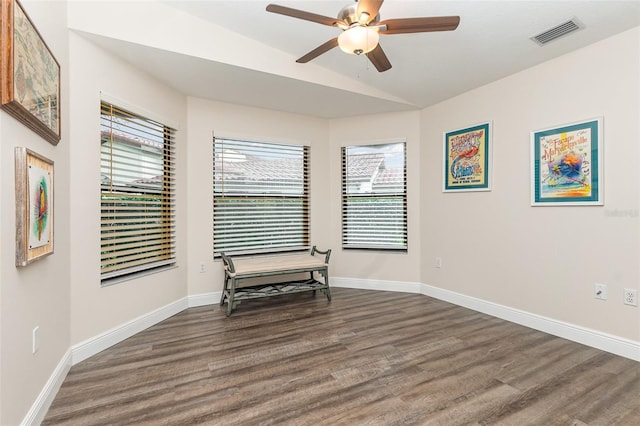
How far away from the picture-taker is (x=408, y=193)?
432 cm

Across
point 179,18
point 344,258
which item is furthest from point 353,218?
point 179,18

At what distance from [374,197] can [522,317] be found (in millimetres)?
2266

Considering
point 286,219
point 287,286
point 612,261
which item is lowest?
point 287,286

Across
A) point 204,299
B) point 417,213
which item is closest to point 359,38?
point 417,213

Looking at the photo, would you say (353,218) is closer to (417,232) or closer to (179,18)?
(417,232)

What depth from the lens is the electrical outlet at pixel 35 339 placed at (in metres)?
1.66

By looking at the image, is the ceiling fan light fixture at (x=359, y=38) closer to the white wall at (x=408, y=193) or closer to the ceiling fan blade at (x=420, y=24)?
the ceiling fan blade at (x=420, y=24)

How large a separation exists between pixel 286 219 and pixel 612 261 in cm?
344

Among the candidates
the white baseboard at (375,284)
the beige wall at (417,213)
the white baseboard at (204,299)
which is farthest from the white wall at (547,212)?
the white baseboard at (204,299)

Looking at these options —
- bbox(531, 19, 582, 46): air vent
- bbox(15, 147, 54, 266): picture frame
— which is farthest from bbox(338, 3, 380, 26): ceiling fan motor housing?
bbox(15, 147, 54, 266): picture frame

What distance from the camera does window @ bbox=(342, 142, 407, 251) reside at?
438cm

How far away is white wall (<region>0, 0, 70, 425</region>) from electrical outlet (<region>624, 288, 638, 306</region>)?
400 centimetres

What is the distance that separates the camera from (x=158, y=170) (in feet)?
10.6

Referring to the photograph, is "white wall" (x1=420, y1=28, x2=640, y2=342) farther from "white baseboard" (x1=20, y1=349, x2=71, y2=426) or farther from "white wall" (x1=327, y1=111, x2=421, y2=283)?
"white baseboard" (x1=20, y1=349, x2=71, y2=426)
